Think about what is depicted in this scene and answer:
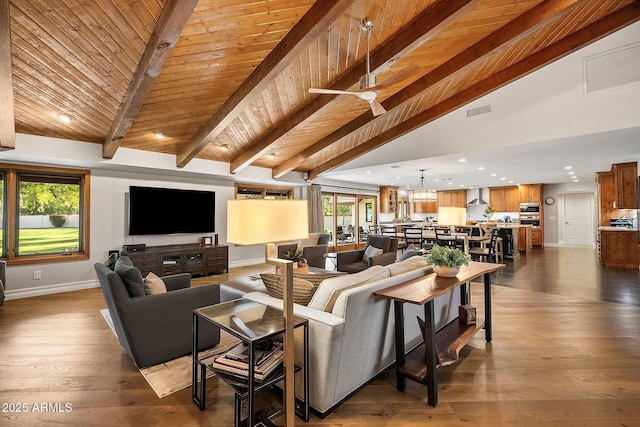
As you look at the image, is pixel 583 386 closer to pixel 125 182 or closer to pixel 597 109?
pixel 597 109

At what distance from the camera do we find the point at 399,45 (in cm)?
323

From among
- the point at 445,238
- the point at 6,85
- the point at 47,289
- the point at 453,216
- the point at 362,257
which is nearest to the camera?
the point at 6,85

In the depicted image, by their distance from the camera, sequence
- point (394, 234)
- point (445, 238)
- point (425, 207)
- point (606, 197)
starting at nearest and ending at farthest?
point (445, 238) < point (394, 234) < point (606, 197) < point (425, 207)

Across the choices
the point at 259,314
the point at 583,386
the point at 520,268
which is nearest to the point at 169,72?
the point at 259,314

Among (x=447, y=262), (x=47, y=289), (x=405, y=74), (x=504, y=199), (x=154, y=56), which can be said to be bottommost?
(x=47, y=289)

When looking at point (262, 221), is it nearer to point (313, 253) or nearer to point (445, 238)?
point (313, 253)

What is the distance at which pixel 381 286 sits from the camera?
2.21 metres

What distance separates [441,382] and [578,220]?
1169 cm

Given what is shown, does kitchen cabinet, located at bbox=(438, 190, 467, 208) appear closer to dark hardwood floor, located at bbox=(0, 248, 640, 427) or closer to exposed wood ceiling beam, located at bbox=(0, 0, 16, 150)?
dark hardwood floor, located at bbox=(0, 248, 640, 427)

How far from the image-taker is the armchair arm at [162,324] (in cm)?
245

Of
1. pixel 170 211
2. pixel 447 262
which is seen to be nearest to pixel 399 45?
pixel 447 262

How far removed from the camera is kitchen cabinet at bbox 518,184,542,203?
10.7 m

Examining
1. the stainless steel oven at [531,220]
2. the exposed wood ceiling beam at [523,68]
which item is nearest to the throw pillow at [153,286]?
the exposed wood ceiling beam at [523,68]

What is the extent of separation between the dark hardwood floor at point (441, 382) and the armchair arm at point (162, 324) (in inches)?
8.3
